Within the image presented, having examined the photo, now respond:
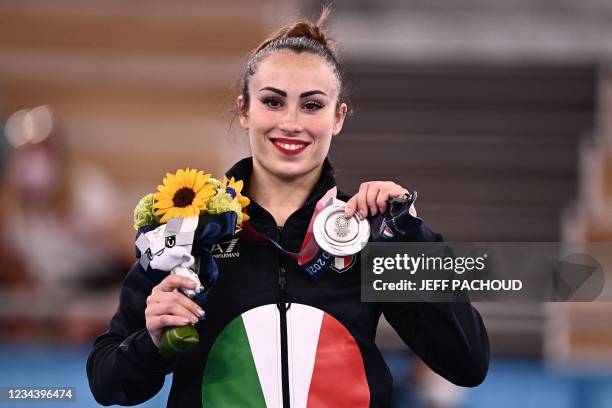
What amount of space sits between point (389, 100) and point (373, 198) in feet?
15.2

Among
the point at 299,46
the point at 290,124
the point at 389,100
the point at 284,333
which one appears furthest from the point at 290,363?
the point at 389,100

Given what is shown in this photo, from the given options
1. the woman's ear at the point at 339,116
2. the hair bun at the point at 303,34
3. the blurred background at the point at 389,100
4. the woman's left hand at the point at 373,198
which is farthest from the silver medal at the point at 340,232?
the blurred background at the point at 389,100

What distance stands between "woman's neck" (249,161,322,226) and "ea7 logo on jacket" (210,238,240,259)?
11 cm

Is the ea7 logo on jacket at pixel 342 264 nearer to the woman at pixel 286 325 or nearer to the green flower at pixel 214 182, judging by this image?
the woman at pixel 286 325

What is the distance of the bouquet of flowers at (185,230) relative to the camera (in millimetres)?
1899

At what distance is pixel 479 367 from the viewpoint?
2029 mm

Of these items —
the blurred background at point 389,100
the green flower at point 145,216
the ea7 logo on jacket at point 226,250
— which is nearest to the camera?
the green flower at point 145,216

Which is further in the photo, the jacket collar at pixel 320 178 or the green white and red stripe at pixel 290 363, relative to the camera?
the jacket collar at pixel 320 178

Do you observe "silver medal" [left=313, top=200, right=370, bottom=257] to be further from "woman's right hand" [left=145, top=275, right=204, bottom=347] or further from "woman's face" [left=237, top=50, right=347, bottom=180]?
"woman's right hand" [left=145, top=275, right=204, bottom=347]

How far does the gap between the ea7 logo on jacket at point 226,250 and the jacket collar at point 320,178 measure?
0.13m

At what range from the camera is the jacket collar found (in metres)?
2.15

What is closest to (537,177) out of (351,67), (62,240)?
(351,67)

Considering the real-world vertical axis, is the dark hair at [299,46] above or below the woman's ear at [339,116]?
above

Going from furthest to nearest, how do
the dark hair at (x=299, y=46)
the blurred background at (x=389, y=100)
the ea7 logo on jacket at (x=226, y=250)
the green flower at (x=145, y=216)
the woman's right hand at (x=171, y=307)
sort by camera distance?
the blurred background at (x=389, y=100)
the dark hair at (x=299, y=46)
the ea7 logo on jacket at (x=226, y=250)
the green flower at (x=145, y=216)
the woman's right hand at (x=171, y=307)
